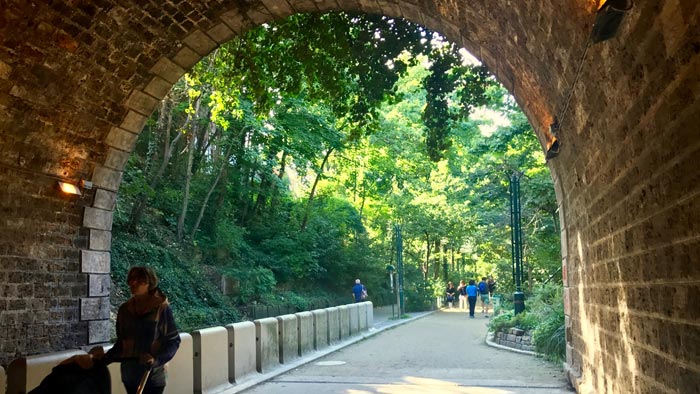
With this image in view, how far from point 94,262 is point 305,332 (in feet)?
14.7

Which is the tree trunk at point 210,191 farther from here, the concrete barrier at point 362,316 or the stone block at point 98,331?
the stone block at point 98,331

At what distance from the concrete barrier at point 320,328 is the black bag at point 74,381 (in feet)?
28.5

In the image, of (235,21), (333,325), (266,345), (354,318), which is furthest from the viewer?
(354,318)

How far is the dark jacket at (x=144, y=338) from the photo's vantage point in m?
4.42

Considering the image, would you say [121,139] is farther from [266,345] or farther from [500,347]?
[500,347]

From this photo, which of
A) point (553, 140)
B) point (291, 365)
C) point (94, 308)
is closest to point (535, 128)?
point (553, 140)

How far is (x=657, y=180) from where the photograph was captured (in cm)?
359

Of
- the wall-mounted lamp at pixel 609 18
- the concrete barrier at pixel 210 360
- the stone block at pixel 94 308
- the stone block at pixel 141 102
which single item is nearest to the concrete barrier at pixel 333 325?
the concrete barrier at pixel 210 360

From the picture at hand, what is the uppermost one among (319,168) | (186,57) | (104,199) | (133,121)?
(319,168)

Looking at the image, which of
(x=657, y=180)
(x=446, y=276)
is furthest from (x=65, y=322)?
(x=446, y=276)

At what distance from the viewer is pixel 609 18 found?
3572mm

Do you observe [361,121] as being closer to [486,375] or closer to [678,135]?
[486,375]

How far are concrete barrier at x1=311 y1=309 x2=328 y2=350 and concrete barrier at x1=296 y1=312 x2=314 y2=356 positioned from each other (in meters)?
0.24

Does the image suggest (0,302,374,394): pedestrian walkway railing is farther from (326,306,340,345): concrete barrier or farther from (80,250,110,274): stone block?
(80,250,110,274): stone block
